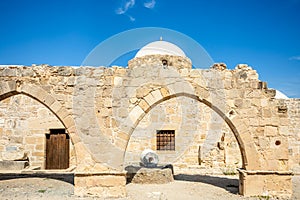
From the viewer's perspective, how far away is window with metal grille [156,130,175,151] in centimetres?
1122

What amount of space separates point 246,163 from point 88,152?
3.16 meters

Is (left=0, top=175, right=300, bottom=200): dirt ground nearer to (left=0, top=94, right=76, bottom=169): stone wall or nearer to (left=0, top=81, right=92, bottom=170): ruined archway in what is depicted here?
(left=0, top=81, right=92, bottom=170): ruined archway

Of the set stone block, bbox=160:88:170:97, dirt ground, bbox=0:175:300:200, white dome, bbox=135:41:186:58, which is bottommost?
dirt ground, bbox=0:175:300:200

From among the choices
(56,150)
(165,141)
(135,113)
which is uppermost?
(135,113)

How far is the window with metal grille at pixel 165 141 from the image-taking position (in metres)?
11.2

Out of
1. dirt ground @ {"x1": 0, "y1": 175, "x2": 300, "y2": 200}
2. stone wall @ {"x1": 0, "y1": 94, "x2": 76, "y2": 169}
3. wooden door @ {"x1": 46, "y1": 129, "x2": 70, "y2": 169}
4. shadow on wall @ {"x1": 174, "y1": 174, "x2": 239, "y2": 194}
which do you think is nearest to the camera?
dirt ground @ {"x1": 0, "y1": 175, "x2": 300, "y2": 200}

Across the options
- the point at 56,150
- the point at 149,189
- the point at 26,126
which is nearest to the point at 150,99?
the point at 149,189

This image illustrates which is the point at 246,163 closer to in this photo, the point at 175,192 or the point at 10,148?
the point at 175,192

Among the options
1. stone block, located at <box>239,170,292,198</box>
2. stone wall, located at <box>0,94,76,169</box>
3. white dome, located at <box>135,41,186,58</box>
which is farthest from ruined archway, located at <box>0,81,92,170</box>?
white dome, located at <box>135,41,186,58</box>

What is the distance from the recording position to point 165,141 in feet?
36.9

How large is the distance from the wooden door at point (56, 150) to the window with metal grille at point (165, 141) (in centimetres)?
341

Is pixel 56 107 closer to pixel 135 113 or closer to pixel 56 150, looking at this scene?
pixel 135 113

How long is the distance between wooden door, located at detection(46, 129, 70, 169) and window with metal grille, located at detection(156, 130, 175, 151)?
11.2 feet

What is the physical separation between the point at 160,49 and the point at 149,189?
7986 mm
